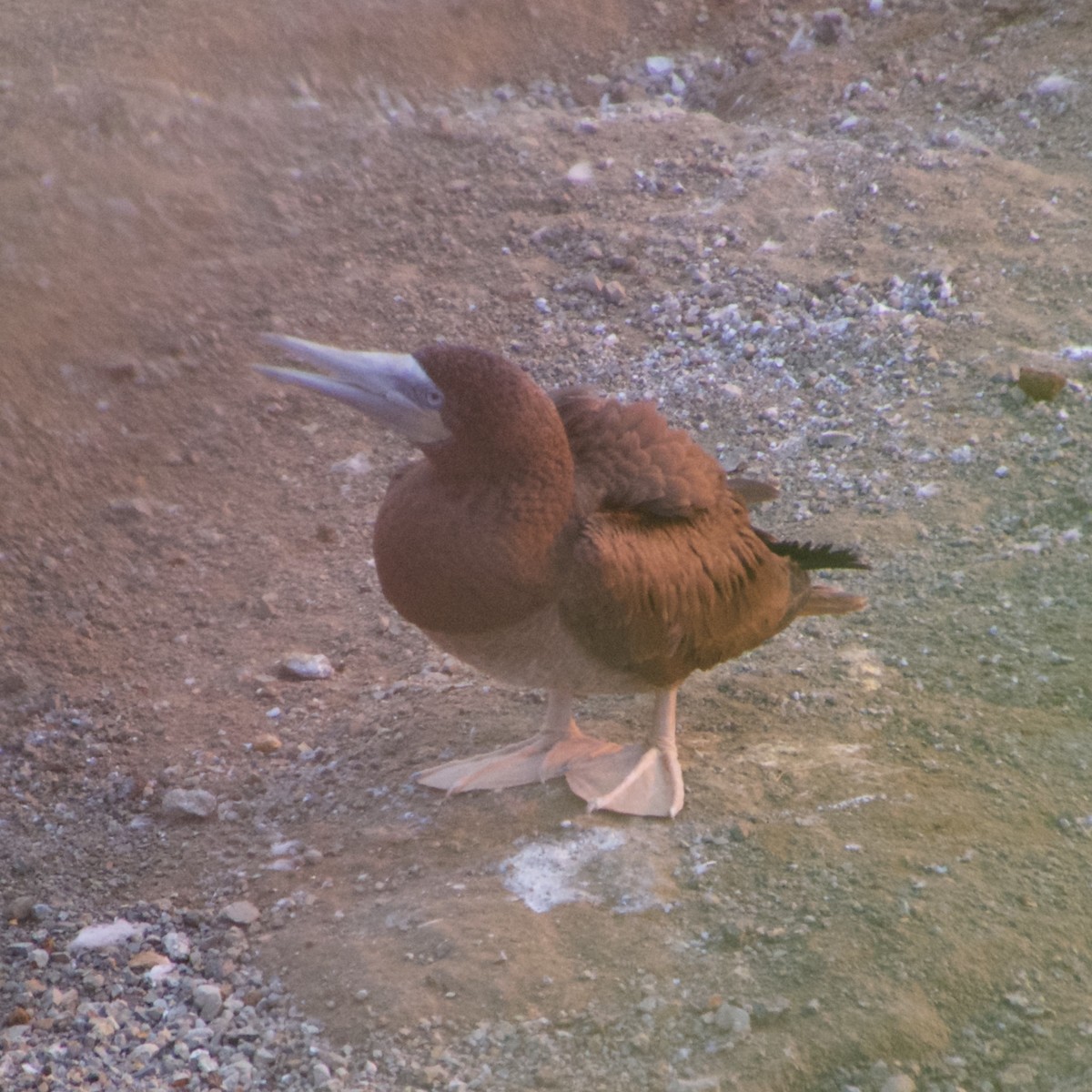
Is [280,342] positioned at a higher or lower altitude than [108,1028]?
higher

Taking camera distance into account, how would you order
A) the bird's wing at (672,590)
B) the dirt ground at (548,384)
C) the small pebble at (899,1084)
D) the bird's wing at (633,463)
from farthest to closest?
1. the bird's wing at (633,463)
2. the bird's wing at (672,590)
3. the dirt ground at (548,384)
4. the small pebble at (899,1084)

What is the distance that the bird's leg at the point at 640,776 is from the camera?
161 inches

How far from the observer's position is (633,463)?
4105 millimetres

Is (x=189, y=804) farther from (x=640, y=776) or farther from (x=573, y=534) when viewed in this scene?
(x=573, y=534)

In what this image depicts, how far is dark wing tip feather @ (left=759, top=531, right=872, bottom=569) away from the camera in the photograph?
452cm

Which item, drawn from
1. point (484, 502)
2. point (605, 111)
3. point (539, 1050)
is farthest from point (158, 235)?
point (539, 1050)

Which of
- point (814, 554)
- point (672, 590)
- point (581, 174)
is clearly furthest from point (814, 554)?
point (581, 174)

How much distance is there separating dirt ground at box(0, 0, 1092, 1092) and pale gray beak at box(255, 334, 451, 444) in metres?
1.34

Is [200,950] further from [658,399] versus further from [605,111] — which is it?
[605,111]

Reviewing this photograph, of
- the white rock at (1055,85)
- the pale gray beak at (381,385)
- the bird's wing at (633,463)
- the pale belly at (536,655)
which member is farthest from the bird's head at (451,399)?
the white rock at (1055,85)

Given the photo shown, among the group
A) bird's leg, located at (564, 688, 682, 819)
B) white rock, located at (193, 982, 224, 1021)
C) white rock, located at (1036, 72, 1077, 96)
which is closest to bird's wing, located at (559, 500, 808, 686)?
bird's leg, located at (564, 688, 682, 819)

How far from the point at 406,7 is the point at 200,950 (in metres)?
7.64

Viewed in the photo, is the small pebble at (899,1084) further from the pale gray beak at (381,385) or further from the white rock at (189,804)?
the white rock at (189,804)

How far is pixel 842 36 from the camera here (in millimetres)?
10047
